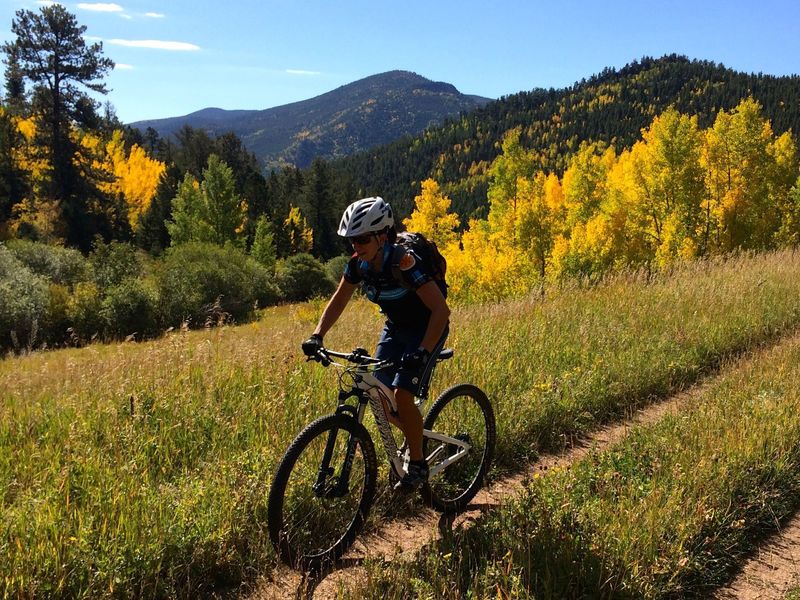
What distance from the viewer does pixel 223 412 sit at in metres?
5.25

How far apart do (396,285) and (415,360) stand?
0.68m

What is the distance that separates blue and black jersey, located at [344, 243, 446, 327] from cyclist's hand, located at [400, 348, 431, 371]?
19.0 inches

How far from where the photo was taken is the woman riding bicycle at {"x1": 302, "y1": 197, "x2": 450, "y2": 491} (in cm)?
369

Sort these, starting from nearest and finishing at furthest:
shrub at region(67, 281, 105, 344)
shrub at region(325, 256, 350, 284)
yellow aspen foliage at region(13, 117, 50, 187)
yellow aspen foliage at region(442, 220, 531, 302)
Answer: yellow aspen foliage at region(442, 220, 531, 302) < shrub at region(67, 281, 105, 344) < yellow aspen foliage at region(13, 117, 50, 187) < shrub at region(325, 256, 350, 284)

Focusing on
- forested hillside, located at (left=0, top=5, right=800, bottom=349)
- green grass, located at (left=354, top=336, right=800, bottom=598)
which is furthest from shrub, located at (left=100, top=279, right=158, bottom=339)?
green grass, located at (left=354, top=336, right=800, bottom=598)

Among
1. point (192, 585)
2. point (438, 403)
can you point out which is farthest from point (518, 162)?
point (192, 585)

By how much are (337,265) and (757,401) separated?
2285 inches

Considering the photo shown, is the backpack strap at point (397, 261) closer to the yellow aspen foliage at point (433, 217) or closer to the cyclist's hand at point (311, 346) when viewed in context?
the cyclist's hand at point (311, 346)

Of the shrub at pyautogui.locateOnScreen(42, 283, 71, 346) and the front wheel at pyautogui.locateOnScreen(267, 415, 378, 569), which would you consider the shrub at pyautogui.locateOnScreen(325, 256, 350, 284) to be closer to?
the shrub at pyautogui.locateOnScreen(42, 283, 71, 346)

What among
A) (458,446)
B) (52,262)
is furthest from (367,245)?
(52,262)

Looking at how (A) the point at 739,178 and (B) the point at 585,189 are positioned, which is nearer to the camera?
(A) the point at 739,178

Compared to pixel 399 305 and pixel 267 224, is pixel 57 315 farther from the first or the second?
pixel 399 305

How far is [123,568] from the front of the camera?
3189 mm

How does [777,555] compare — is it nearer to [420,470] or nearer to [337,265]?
[420,470]
